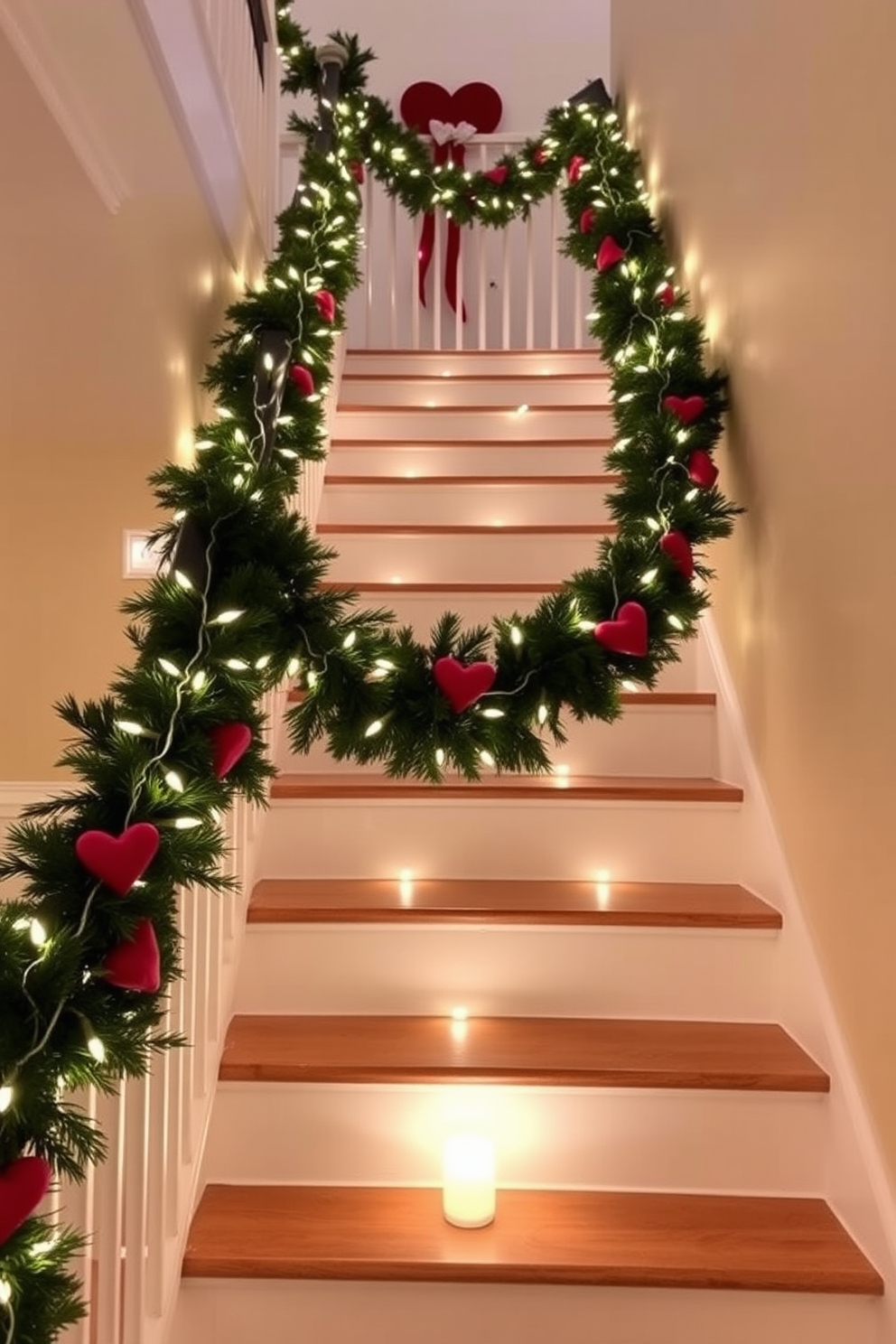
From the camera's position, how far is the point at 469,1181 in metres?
1.33

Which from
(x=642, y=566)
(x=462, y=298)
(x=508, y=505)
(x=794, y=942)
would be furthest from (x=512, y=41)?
(x=794, y=942)

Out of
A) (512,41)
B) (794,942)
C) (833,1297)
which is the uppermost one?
(512,41)

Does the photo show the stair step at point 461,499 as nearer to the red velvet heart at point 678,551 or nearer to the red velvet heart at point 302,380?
the red velvet heart at point 302,380

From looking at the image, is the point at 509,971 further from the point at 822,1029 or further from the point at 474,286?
the point at 474,286

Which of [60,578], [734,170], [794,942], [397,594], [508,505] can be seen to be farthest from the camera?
[508,505]

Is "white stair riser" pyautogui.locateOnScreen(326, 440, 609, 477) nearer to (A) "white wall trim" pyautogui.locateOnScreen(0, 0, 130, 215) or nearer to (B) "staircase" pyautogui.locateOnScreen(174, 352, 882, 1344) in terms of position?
(B) "staircase" pyautogui.locateOnScreen(174, 352, 882, 1344)

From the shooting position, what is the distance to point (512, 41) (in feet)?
16.5

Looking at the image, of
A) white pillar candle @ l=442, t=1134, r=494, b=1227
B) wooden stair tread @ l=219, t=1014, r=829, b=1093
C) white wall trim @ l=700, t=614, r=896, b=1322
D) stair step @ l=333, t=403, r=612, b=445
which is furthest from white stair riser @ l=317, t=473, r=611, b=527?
white pillar candle @ l=442, t=1134, r=494, b=1227

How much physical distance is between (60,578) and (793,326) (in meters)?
1.96

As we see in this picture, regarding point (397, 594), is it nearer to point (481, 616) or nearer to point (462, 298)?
point (481, 616)

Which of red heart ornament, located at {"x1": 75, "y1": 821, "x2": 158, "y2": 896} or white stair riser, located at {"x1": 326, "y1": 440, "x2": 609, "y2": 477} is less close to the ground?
white stair riser, located at {"x1": 326, "y1": 440, "x2": 609, "y2": 477}

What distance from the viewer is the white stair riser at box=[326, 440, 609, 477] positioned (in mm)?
3051

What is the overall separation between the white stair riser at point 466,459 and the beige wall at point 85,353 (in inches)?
25.8

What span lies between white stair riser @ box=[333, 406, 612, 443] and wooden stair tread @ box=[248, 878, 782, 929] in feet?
6.15
